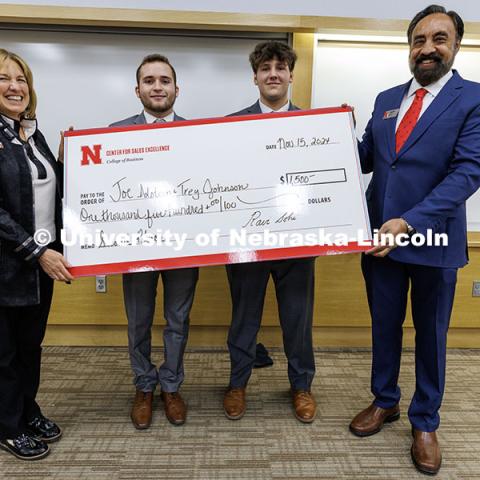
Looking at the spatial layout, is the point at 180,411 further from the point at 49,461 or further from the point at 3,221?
the point at 3,221

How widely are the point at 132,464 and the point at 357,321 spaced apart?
1646mm

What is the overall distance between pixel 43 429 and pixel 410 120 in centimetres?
200

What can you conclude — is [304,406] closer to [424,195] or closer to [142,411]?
[142,411]

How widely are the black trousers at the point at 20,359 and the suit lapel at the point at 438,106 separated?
5.07 ft

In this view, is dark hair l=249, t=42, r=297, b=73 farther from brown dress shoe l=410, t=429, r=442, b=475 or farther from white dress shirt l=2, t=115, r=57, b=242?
brown dress shoe l=410, t=429, r=442, b=475

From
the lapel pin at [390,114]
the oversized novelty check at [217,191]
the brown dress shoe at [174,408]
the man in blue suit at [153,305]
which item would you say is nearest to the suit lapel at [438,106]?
the lapel pin at [390,114]

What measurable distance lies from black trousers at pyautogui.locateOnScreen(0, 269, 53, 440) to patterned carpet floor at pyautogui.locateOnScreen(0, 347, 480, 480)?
0.18 m

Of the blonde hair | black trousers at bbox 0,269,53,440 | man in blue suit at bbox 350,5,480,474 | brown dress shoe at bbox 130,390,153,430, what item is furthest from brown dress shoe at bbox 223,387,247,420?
the blonde hair

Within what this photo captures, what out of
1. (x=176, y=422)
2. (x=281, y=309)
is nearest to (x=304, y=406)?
(x=281, y=309)

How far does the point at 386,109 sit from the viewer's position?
161 centimetres

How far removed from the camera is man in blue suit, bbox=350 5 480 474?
A: 1420 mm

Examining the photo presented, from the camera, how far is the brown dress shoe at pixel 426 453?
5.07 ft

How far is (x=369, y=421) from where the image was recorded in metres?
1.75

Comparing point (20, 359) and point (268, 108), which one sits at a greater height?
point (268, 108)
